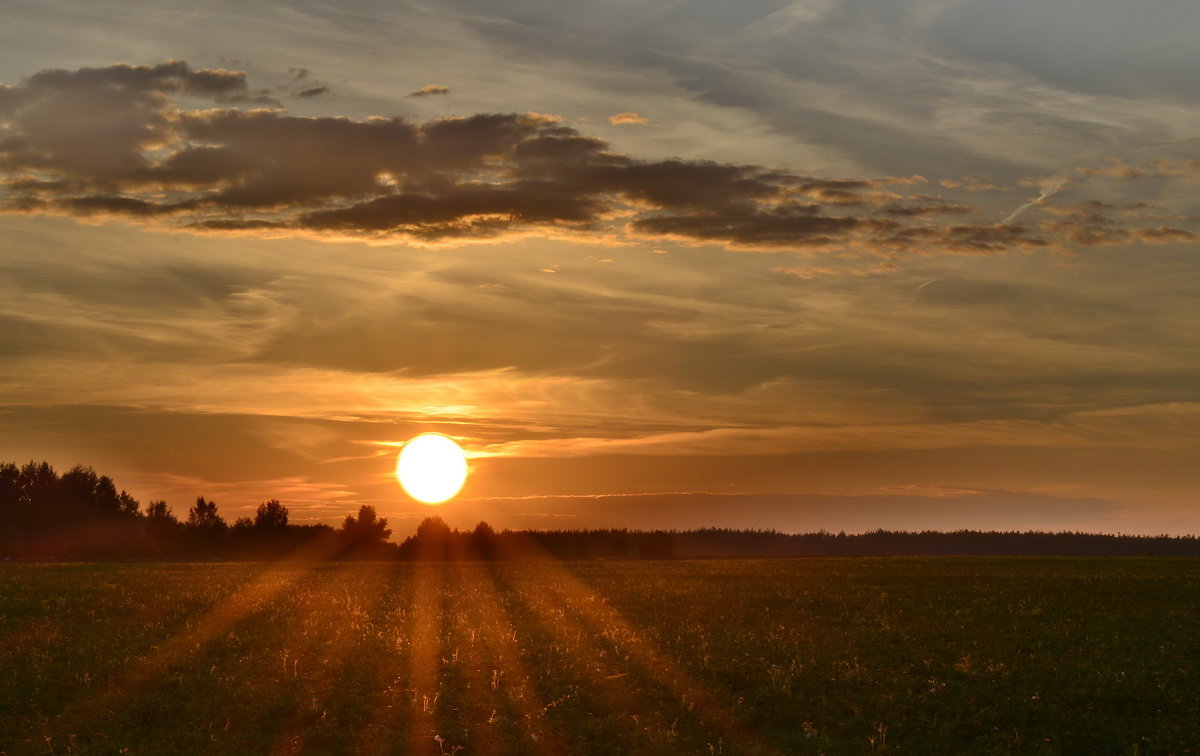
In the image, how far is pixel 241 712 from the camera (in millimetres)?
28406

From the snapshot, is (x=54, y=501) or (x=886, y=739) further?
(x=54, y=501)

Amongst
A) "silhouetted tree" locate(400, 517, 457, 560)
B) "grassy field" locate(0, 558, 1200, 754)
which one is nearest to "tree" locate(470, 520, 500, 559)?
"silhouetted tree" locate(400, 517, 457, 560)

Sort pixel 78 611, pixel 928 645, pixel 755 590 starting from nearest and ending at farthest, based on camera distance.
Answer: pixel 928 645, pixel 78 611, pixel 755 590

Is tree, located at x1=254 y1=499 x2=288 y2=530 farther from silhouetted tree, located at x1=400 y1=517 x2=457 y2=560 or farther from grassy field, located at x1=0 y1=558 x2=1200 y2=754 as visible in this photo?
grassy field, located at x1=0 y1=558 x2=1200 y2=754

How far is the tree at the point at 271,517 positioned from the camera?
509 ft

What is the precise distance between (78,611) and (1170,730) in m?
38.3

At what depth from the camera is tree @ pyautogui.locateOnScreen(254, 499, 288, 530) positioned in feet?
509

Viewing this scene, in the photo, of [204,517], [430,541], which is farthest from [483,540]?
[204,517]

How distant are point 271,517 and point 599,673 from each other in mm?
134304

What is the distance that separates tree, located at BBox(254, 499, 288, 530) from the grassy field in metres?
110

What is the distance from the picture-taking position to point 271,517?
6142 inches

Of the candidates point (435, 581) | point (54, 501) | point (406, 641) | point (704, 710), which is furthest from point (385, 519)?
point (704, 710)

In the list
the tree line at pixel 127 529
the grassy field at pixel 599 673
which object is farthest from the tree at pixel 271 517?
the grassy field at pixel 599 673

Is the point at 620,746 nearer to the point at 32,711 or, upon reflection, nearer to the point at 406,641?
the point at 406,641
